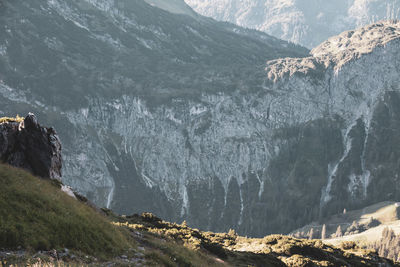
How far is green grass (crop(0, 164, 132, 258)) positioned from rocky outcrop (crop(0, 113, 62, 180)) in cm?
637

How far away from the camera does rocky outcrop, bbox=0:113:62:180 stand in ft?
129

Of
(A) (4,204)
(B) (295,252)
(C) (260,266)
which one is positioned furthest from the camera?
(B) (295,252)

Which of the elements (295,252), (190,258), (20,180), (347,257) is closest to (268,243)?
(295,252)

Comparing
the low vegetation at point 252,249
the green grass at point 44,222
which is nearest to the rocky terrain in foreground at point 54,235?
the green grass at point 44,222

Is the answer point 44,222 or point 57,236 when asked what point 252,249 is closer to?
point 57,236

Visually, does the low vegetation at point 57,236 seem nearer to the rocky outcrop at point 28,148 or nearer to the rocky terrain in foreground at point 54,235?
the rocky terrain in foreground at point 54,235

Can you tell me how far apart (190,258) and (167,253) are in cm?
248

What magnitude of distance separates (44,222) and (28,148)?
641 inches

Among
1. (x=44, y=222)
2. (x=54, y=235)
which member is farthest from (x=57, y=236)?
(x=44, y=222)

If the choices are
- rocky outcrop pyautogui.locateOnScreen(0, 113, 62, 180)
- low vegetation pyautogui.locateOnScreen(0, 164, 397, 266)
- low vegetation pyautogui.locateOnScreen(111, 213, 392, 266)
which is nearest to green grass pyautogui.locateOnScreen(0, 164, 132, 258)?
low vegetation pyautogui.locateOnScreen(0, 164, 397, 266)

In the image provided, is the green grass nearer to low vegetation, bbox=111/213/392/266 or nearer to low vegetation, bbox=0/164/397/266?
low vegetation, bbox=0/164/397/266

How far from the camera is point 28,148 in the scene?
4112cm

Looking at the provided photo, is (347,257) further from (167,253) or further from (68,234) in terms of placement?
(68,234)

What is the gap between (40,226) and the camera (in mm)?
26516
